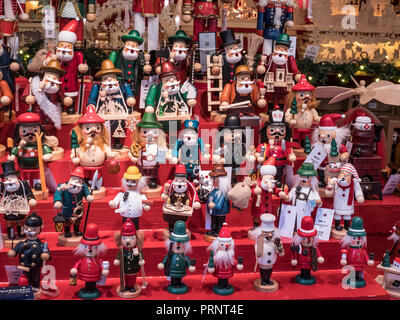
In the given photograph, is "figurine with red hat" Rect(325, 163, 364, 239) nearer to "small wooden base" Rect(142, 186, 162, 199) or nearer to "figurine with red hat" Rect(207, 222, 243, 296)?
"figurine with red hat" Rect(207, 222, 243, 296)

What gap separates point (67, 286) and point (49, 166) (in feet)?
3.61

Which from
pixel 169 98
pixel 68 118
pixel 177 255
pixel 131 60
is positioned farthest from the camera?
pixel 131 60

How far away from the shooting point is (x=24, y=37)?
6.63 metres

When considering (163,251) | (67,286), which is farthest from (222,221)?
(67,286)

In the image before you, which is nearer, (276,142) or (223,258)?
(223,258)

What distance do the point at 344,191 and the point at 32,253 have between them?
2464mm

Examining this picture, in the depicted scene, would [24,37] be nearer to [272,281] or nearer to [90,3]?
[90,3]

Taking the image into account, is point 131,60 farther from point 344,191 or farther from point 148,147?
point 344,191

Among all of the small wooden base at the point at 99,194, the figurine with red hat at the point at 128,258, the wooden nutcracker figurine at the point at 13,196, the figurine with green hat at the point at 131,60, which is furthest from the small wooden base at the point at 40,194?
the figurine with green hat at the point at 131,60

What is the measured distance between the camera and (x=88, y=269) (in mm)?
4133

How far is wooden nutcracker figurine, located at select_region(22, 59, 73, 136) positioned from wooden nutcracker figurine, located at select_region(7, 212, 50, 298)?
1.33 m

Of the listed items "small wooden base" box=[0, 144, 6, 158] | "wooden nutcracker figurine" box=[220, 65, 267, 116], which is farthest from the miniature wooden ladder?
"small wooden base" box=[0, 144, 6, 158]

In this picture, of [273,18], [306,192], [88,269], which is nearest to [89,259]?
[88,269]

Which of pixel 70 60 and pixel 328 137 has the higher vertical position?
pixel 70 60
